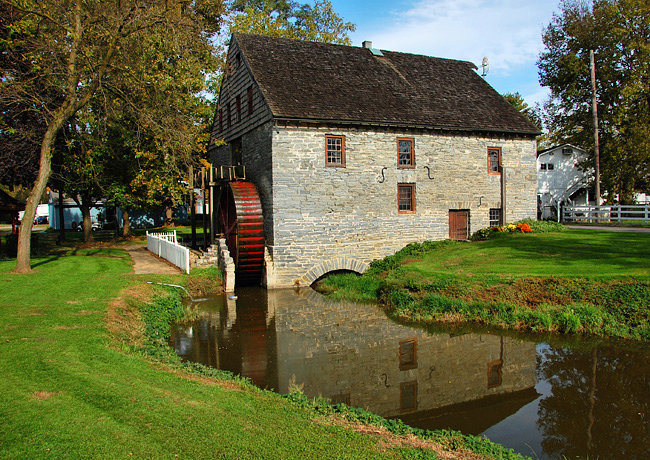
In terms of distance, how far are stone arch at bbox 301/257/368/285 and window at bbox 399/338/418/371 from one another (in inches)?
294

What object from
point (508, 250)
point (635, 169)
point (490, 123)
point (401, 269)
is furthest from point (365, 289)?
point (635, 169)

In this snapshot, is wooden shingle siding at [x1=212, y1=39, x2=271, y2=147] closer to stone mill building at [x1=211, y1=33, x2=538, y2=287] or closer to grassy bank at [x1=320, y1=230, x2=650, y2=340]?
stone mill building at [x1=211, y1=33, x2=538, y2=287]

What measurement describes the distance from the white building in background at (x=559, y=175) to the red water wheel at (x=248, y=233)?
1178 inches

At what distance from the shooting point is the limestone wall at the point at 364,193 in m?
18.8

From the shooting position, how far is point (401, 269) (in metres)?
17.6

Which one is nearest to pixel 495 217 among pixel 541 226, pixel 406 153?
pixel 541 226

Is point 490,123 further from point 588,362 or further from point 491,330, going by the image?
point 588,362

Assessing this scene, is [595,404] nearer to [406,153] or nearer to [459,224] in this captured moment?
[406,153]

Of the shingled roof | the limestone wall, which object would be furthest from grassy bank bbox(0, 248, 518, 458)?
the shingled roof

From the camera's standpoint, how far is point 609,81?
33406 millimetres

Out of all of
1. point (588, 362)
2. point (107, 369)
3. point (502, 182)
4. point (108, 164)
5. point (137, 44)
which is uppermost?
point (137, 44)

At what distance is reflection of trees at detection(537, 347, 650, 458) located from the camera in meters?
6.89

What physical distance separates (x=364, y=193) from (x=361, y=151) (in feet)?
5.52

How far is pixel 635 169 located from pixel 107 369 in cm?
3743
